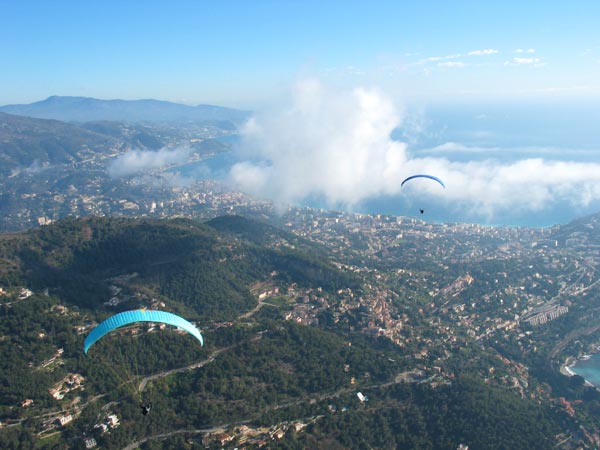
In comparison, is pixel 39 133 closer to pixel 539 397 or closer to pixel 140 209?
pixel 140 209

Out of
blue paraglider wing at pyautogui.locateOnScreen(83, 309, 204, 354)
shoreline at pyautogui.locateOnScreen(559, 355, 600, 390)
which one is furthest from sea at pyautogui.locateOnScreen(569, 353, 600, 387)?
blue paraglider wing at pyautogui.locateOnScreen(83, 309, 204, 354)

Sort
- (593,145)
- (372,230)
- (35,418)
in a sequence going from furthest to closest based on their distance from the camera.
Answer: (593,145) < (372,230) < (35,418)

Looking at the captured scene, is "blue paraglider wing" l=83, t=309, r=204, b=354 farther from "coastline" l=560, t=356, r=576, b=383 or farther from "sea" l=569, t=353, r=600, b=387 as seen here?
"sea" l=569, t=353, r=600, b=387

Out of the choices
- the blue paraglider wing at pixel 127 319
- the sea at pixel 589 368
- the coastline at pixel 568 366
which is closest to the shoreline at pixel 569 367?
the coastline at pixel 568 366

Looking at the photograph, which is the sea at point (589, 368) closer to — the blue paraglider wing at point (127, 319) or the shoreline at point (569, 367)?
the shoreline at point (569, 367)

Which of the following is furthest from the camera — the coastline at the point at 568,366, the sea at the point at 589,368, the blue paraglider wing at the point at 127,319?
the coastline at the point at 568,366

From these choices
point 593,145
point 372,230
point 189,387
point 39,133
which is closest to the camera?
point 189,387

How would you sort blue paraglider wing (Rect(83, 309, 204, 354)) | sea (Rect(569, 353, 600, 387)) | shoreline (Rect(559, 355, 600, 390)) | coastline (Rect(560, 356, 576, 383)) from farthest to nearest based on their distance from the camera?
1. coastline (Rect(560, 356, 576, 383))
2. sea (Rect(569, 353, 600, 387))
3. shoreline (Rect(559, 355, 600, 390))
4. blue paraglider wing (Rect(83, 309, 204, 354))

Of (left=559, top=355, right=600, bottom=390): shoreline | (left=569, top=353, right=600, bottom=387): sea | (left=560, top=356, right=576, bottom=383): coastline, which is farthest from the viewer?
(left=560, top=356, right=576, bottom=383): coastline

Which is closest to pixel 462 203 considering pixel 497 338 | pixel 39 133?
pixel 497 338

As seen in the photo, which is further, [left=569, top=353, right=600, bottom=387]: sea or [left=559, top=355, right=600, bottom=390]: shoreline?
[left=569, top=353, right=600, bottom=387]: sea

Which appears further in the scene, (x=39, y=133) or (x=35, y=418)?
(x=39, y=133)
